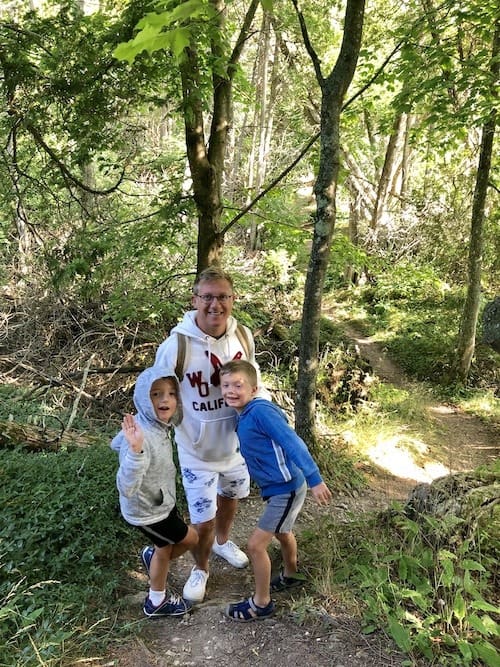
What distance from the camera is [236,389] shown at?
9.48 feet

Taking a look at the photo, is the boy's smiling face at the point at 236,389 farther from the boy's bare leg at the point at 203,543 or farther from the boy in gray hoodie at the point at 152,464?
the boy's bare leg at the point at 203,543

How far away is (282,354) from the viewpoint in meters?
9.34

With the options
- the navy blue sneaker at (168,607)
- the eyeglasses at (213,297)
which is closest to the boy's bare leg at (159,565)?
the navy blue sneaker at (168,607)

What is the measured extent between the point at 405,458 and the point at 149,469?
5249mm

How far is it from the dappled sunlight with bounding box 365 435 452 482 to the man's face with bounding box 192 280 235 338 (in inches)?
178

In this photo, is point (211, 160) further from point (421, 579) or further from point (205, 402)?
point (421, 579)

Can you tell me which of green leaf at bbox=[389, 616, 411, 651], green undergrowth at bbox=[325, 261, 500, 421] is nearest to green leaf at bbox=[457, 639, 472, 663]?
green leaf at bbox=[389, 616, 411, 651]

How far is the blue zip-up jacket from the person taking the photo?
2.81 m

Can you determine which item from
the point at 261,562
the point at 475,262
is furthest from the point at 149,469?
the point at 475,262

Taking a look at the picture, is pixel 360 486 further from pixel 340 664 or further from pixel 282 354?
pixel 282 354

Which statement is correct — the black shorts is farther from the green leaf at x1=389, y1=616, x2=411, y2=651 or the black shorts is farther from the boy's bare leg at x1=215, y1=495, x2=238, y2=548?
the green leaf at x1=389, y1=616, x2=411, y2=651

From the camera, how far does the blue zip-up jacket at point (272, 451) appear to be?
2.81 m

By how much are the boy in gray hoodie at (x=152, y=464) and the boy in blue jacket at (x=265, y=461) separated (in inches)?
14.9

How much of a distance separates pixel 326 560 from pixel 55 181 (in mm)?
4822
